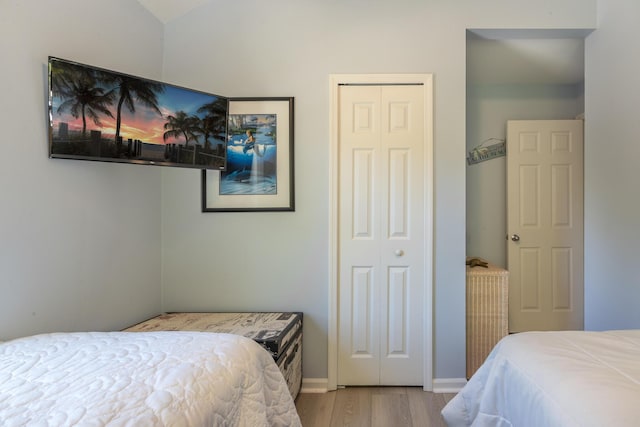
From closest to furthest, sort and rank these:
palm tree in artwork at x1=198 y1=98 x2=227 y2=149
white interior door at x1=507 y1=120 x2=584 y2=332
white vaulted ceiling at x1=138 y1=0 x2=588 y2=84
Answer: palm tree in artwork at x1=198 y1=98 x2=227 y2=149, white vaulted ceiling at x1=138 y1=0 x2=588 y2=84, white interior door at x1=507 y1=120 x2=584 y2=332

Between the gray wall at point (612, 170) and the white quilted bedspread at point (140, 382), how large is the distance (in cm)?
209

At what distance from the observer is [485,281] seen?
2.14 metres

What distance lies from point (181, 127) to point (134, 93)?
0.27 metres

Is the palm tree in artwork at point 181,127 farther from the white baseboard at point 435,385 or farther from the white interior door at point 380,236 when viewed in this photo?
the white baseboard at point 435,385

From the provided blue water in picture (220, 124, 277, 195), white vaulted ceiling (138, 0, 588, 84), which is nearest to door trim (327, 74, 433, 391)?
blue water in picture (220, 124, 277, 195)

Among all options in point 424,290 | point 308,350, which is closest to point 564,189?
point 424,290

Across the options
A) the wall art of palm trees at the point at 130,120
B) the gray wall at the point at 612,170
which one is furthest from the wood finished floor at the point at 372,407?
the wall art of palm trees at the point at 130,120

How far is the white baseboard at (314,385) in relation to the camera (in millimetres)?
2074

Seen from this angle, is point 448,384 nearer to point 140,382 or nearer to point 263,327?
point 263,327

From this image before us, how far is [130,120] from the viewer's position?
60.7 inches

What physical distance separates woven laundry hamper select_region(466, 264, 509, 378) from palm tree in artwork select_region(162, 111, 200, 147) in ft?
6.47

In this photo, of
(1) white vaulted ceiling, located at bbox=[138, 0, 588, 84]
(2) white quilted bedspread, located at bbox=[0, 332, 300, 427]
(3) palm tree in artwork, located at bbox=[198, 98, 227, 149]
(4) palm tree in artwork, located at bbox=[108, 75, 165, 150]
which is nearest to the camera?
(2) white quilted bedspread, located at bbox=[0, 332, 300, 427]

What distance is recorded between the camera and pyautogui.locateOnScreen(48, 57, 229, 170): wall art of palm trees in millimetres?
1350

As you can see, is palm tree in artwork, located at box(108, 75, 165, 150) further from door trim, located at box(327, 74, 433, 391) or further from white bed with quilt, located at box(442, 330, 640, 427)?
white bed with quilt, located at box(442, 330, 640, 427)
